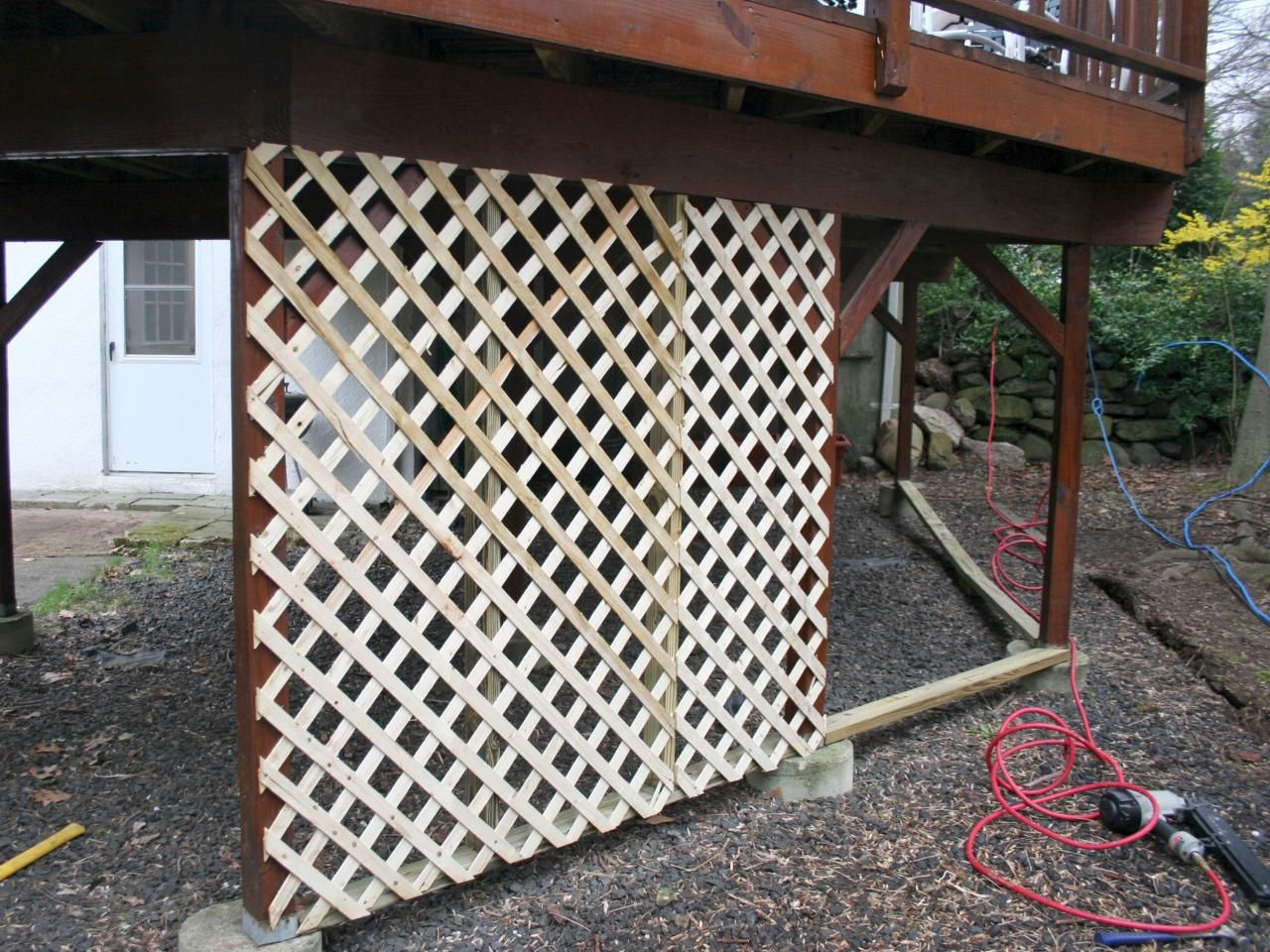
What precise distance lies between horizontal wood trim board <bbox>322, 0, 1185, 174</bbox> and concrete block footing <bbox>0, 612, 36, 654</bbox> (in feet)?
12.0

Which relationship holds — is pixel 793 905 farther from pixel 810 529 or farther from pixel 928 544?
pixel 928 544

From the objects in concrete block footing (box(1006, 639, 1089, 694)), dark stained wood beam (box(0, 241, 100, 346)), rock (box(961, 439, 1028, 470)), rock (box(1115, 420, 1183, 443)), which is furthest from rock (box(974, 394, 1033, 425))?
dark stained wood beam (box(0, 241, 100, 346))

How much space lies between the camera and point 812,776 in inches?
133

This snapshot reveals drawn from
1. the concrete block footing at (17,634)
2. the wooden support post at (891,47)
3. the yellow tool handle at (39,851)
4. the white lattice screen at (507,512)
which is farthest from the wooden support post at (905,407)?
the yellow tool handle at (39,851)

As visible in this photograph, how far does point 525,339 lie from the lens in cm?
260

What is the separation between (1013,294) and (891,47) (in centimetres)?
161

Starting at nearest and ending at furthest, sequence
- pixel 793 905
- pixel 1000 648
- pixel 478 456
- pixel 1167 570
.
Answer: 1. pixel 478 456
2. pixel 793 905
3. pixel 1000 648
4. pixel 1167 570

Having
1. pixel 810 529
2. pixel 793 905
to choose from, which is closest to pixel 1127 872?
pixel 793 905

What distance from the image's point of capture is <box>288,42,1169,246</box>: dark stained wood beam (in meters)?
2.28

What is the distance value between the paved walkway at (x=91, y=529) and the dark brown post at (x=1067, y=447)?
15.0ft

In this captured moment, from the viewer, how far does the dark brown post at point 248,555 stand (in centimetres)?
217

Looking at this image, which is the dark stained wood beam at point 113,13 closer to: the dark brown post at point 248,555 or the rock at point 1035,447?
the dark brown post at point 248,555

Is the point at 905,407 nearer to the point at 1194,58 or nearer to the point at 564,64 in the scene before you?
A: the point at 1194,58

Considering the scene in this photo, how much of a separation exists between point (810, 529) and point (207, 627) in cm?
303
